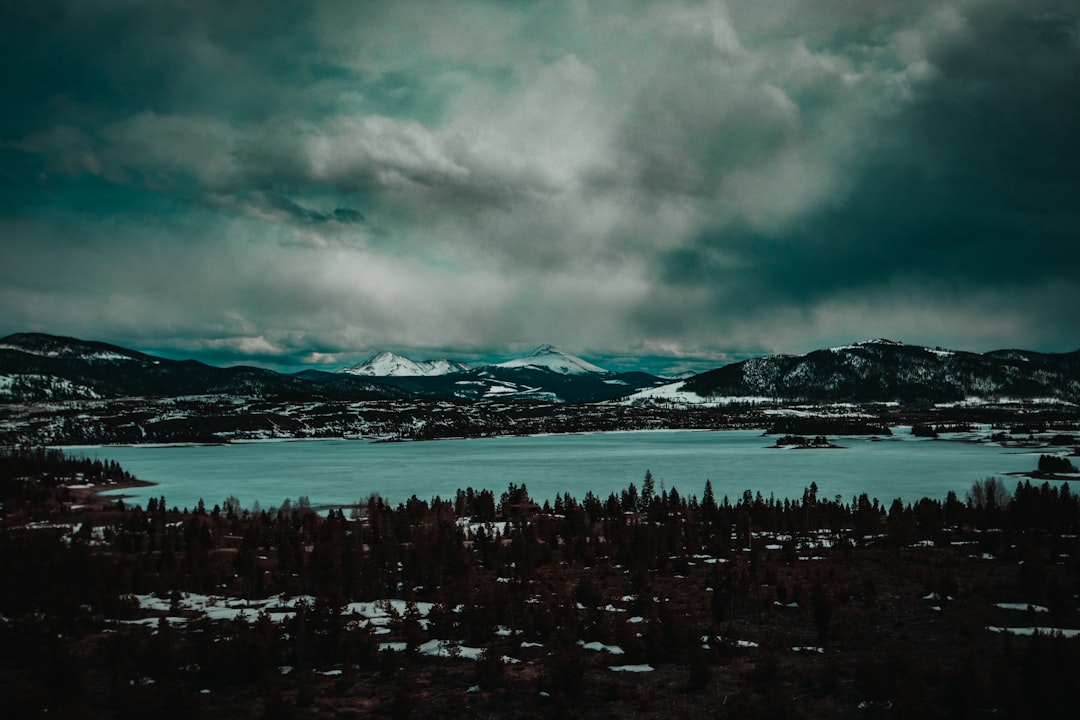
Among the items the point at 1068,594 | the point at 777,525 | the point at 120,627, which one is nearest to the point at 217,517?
the point at 120,627

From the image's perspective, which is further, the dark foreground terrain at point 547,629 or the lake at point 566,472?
the lake at point 566,472

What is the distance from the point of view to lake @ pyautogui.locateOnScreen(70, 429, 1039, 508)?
89.9 metres

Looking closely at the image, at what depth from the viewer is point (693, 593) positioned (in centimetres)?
3134

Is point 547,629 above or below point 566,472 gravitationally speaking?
above

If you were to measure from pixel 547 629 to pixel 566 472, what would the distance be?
326ft

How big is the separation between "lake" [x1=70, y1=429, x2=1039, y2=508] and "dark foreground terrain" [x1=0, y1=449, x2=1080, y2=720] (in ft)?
145

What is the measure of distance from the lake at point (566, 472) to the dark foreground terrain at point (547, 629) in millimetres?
44163

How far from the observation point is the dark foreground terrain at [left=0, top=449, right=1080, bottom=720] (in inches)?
662

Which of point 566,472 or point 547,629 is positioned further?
point 566,472

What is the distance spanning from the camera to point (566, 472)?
12256 cm

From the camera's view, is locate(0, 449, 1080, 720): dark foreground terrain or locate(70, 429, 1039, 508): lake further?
locate(70, 429, 1039, 508): lake

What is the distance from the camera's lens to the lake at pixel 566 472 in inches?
3541

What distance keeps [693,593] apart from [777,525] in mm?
26552

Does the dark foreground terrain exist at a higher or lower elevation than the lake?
higher
